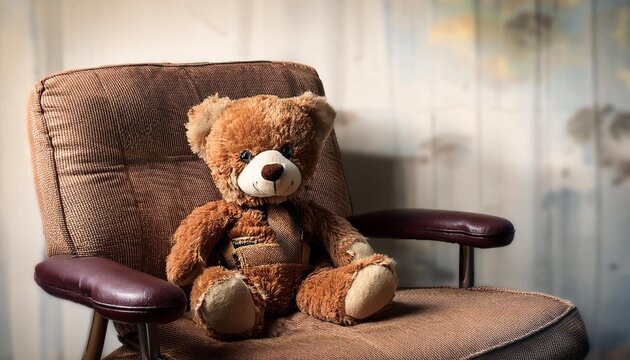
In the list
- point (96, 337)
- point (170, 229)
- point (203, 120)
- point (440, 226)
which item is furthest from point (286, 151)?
point (96, 337)

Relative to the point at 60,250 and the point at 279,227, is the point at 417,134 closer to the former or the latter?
the point at 279,227

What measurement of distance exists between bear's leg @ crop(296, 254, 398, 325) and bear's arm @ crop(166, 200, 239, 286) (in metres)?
0.21

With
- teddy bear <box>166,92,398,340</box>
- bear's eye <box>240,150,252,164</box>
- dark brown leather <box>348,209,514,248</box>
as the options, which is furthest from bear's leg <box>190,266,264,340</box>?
dark brown leather <box>348,209,514,248</box>

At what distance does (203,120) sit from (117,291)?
0.49 metres

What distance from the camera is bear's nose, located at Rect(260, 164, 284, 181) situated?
158cm

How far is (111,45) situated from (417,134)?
81 cm

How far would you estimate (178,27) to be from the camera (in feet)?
7.13

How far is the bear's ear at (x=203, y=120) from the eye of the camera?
1.66 m

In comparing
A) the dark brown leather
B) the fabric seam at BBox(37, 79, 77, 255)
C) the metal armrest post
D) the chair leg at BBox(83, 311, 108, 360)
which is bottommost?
the chair leg at BBox(83, 311, 108, 360)

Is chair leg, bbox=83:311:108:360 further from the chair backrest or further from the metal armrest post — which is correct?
the metal armrest post

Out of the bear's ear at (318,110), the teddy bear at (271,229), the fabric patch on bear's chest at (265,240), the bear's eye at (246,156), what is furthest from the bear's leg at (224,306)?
the bear's ear at (318,110)

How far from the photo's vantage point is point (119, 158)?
5.67 feet

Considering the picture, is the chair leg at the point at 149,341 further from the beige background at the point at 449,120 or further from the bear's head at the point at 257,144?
the beige background at the point at 449,120

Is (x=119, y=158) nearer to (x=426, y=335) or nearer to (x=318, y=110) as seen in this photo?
→ (x=318, y=110)
